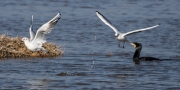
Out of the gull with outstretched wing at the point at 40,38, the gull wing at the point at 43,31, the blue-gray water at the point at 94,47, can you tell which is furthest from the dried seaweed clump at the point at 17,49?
the gull wing at the point at 43,31

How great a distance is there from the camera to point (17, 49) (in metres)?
19.6

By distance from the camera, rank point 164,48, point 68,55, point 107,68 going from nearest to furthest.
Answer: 1. point 107,68
2. point 68,55
3. point 164,48

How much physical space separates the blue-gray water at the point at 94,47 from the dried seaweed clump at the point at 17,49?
1.10 ft

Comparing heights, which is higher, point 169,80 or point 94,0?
point 94,0

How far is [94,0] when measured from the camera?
4072 cm

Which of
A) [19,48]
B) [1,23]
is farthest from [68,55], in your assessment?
[1,23]

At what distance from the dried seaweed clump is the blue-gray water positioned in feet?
1.10

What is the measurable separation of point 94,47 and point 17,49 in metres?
4.30

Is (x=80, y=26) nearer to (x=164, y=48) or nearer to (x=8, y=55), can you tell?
(x=164, y=48)

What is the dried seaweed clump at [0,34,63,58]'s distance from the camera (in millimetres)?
19250

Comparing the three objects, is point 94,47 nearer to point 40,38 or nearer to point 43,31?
point 40,38

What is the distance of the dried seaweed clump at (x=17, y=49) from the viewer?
19.2m

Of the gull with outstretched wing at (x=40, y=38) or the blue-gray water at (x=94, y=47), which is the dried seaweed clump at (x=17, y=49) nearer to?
the blue-gray water at (x=94, y=47)

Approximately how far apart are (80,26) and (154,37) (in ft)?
13.9
